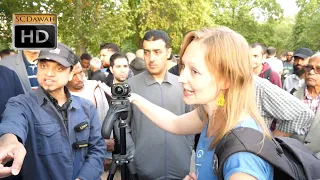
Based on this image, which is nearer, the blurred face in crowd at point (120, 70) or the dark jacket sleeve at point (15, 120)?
the dark jacket sleeve at point (15, 120)

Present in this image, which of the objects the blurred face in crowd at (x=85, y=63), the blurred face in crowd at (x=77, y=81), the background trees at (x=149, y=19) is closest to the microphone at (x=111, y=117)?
the blurred face in crowd at (x=77, y=81)

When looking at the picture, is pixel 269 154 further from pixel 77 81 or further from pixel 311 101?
pixel 77 81

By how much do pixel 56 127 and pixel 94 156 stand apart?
36 centimetres

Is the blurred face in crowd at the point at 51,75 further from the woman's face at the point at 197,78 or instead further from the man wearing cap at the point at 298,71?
the man wearing cap at the point at 298,71

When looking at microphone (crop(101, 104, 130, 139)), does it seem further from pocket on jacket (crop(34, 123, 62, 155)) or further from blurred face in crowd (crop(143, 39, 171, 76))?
blurred face in crowd (crop(143, 39, 171, 76))

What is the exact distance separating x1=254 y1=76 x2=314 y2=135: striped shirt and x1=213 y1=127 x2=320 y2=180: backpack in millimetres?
1168

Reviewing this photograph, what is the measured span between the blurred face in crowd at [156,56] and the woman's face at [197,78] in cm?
175

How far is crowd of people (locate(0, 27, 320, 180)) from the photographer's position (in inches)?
62.1

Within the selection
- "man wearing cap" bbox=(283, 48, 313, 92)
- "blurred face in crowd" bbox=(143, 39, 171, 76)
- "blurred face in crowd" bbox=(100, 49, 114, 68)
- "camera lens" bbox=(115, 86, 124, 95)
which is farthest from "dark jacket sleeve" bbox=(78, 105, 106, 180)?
"man wearing cap" bbox=(283, 48, 313, 92)

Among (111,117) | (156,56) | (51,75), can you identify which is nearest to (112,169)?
(111,117)

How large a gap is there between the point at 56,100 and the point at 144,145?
3.02 feet

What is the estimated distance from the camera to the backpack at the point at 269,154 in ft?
4.52

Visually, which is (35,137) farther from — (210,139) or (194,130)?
(210,139)

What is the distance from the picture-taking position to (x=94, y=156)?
8.64 feet
